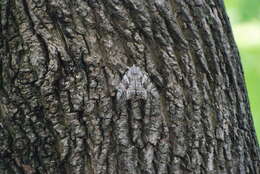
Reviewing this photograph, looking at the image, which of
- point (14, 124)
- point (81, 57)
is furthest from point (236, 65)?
point (14, 124)

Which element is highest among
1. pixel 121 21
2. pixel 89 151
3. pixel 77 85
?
pixel 121 21

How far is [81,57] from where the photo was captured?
230cm

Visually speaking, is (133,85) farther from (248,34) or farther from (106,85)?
(248,34)

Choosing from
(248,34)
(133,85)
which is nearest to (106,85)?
(133,85)

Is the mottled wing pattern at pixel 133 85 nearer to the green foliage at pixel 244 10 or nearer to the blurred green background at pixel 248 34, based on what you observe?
the blurred green background at pixel 248 34

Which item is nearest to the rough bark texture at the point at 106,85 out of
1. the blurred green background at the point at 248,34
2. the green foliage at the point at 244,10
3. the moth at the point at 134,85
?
the moth at the point at 134,85

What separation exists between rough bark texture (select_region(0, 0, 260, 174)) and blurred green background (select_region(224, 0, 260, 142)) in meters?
3.82

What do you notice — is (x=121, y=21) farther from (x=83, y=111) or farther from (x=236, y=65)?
(x=236, y=65)

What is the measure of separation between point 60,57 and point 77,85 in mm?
109

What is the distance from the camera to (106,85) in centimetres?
232

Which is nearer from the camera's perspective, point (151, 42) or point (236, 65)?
point (151, 42)

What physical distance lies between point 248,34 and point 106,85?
15.0 ft

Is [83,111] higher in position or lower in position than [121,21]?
lower

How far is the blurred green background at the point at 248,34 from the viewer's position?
630 centimetres
